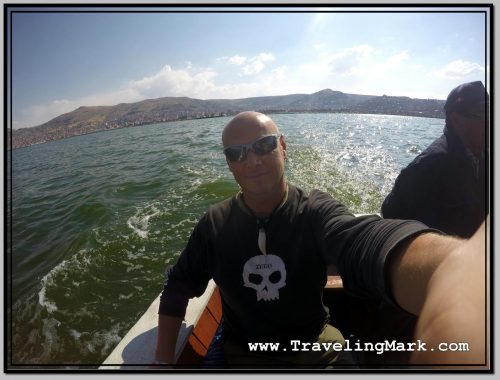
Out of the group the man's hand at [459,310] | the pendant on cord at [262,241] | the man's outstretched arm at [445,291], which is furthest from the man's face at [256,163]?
the man's hand at [459,310]

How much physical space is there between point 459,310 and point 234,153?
1418 mm

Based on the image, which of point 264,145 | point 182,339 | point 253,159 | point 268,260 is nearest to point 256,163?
point 253,159

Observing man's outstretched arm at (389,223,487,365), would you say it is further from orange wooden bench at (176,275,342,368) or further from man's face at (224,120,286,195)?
orange wooden bench at (176,275,342,368)

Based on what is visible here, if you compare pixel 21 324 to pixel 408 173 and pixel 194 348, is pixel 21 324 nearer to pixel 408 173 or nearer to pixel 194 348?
pixel 194 348

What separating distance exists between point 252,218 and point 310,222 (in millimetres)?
344

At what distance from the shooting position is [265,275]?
167 centimetres

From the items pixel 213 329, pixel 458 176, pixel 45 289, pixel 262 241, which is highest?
pixel 458 176

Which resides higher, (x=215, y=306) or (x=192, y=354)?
(x=215, y=306)

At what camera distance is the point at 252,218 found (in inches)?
67.9

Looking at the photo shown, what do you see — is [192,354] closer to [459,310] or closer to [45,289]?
[459,310]

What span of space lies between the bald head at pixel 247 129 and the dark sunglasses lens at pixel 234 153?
0.13 ft

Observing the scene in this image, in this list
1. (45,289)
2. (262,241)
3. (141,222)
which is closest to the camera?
(262,241)

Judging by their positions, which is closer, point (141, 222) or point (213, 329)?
point (213, 329)

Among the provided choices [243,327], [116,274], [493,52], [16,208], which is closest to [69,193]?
[16,208]
